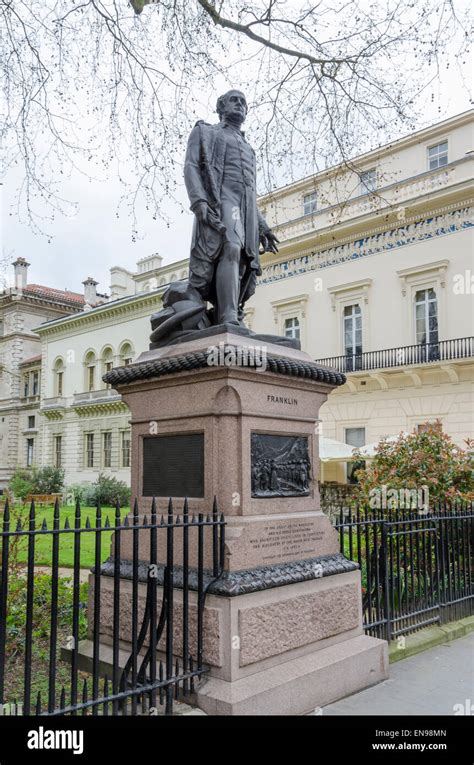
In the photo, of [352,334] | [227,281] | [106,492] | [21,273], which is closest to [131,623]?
[227,281]

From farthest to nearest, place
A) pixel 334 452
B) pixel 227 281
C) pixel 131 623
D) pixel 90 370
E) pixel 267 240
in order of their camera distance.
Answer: pixel 90 370 → pixel 334 452 → pixel 267 240 → pixel 227 281 → pixel 131 623

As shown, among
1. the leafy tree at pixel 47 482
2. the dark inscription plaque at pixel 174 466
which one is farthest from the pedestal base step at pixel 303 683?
the leafy tree at pixel 47 482

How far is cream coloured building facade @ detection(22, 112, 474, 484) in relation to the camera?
70.6ft

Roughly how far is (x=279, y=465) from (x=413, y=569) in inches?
94.6

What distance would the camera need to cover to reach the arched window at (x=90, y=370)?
129 feet

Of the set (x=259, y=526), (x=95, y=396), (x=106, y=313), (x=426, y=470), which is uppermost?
(x=106, y=313)

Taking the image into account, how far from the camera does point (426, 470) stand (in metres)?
9.58

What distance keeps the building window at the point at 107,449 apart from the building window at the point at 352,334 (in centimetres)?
1735

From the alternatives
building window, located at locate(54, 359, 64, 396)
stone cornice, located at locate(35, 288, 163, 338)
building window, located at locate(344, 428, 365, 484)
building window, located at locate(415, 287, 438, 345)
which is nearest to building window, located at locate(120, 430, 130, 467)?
stone cornice, located at locate(35, 288, 163, 338)

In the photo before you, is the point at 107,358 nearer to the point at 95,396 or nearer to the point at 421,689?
the point at 95,396

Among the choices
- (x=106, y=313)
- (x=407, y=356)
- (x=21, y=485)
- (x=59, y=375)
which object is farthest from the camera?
(x=59, y=375)

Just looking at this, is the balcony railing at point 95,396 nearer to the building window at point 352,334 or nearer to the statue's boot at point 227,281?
the building window at point 352,334

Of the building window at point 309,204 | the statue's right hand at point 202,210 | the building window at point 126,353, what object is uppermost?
the building window at point 309,204

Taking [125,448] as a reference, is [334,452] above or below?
below
